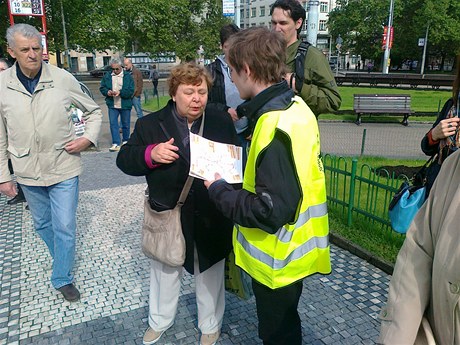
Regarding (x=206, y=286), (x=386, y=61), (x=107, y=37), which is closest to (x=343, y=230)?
(x=206, y=286)

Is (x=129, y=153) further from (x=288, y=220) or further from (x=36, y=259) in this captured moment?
(x=36, y=259)

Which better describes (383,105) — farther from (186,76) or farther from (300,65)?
(186,76)

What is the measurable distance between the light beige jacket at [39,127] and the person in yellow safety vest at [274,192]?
1721 mm

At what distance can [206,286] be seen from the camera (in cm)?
274

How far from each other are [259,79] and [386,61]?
4005cm

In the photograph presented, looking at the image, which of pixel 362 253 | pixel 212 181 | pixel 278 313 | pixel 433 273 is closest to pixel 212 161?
pixel 212 181

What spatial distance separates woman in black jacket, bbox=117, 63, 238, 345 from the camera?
2402 millimetres

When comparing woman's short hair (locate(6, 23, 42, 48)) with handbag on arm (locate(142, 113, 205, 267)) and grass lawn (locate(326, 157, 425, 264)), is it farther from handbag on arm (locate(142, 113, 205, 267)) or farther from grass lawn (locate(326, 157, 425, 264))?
grass lawn (locate(326, 157, 425, 264))

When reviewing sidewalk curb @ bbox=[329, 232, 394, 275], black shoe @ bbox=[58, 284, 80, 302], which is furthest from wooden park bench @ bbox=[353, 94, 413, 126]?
black shoe @ bbox=[58, 284, 80, 302]

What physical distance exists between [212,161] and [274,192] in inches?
19.3

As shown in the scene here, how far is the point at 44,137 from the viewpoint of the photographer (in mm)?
3127

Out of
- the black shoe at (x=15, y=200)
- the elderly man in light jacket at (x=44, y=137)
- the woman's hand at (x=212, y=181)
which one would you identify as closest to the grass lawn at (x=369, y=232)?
the woman's hand at (x=212, y=181)

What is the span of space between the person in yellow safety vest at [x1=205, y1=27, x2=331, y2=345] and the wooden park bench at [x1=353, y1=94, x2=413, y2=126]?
36.9 ft

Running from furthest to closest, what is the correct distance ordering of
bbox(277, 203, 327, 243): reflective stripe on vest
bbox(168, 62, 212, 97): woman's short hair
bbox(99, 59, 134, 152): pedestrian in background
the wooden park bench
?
the wooden park bench < bbox(99, 59, 134, 152): pedestrian in background < bbox(168, 62, 212, 97): woman's short hair < bbox(277, 203, 327, 243): reflective stripe on vest
